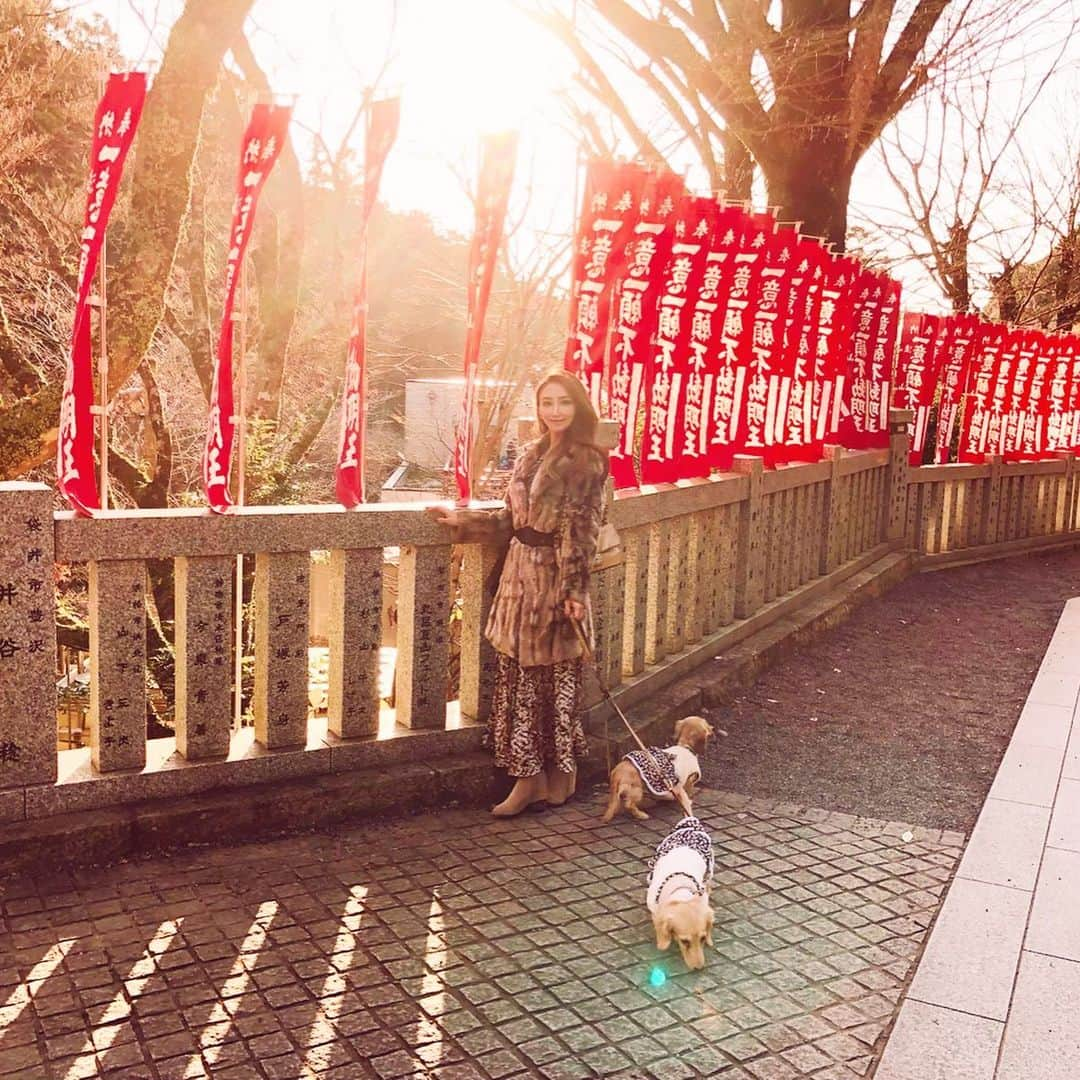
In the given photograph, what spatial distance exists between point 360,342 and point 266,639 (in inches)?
58.9

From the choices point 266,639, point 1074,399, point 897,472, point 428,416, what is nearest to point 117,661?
point 266,639

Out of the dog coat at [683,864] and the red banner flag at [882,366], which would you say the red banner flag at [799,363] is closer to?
the red banner flag at [882,366]

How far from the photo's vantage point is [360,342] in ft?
18.0

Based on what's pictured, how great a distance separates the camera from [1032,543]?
17938 mm

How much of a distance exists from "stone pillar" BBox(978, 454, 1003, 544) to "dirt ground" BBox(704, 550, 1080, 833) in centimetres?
380

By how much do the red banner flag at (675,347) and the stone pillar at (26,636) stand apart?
4.29m

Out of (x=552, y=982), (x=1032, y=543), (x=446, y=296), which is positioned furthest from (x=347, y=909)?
(x=446, y=296)

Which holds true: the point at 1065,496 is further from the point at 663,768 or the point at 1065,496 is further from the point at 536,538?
the point at 536,538

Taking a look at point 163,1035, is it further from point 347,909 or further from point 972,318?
point 972,318

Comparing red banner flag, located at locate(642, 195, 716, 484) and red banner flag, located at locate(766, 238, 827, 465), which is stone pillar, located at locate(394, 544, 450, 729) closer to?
red banner flag, located at locate(642, 195, 716, 484)

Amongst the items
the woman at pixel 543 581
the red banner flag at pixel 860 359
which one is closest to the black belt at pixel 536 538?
the woman at pixel 543 581

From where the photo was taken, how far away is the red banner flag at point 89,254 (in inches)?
181

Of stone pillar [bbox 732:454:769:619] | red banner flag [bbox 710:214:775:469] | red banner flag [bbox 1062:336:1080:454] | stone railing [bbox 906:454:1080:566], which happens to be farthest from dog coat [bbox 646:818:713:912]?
red banner flag [bbox 1062:336:1080:454]

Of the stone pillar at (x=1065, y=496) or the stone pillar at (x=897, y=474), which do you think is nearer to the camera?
the stone pillar at (x=897, y=474)
